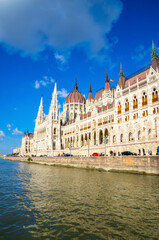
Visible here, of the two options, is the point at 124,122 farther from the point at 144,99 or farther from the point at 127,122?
the point at 144,99

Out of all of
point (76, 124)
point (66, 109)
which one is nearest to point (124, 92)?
point (76, 124)

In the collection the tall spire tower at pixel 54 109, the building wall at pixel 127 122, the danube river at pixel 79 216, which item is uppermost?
the tall spire tower at pixel 54 109

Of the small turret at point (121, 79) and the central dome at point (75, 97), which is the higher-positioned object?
the central dome at point (75, 97)

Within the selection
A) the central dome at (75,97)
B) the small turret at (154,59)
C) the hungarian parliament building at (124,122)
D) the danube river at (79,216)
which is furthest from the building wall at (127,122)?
the central dome at (75,97)

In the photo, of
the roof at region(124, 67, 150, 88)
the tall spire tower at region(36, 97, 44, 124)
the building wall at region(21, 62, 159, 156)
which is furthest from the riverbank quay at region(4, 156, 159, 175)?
the tall spire tower at region(36, 97, 44, 124)

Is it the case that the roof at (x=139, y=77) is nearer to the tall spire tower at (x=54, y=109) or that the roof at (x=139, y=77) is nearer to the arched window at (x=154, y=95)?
the arched window at (x=154, y=95)

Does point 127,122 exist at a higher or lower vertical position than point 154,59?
lower

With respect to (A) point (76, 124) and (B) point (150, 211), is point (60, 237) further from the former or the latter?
(A) point (76, 124)

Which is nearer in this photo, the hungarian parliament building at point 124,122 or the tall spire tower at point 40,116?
the hungarian parliament building at point 124,122

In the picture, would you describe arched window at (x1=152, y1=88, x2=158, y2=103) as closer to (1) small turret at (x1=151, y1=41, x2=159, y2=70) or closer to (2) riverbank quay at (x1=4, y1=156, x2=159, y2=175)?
(1) small turret at (x1=151, y1=41, x2=159, y2=70)

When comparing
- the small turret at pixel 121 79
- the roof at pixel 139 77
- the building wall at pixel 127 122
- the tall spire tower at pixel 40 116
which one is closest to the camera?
the building wall at pixel 127 122

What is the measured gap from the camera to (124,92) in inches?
2192

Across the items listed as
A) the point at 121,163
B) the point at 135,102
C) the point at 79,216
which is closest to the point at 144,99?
the point at 135,102

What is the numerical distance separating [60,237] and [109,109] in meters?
57.7
